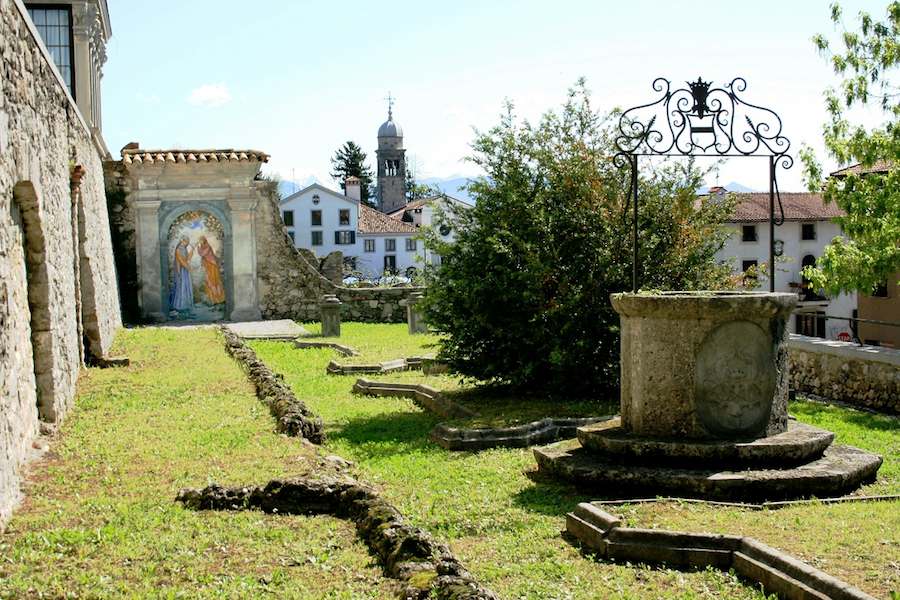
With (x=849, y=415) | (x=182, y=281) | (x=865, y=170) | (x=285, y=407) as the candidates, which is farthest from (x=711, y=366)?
(x=182, y=281)

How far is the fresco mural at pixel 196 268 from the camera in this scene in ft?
88.4

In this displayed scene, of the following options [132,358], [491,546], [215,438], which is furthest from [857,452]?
[132,358]

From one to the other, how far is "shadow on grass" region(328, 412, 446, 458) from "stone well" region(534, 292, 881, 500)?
89.3 inches

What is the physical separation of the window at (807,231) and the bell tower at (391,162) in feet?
180

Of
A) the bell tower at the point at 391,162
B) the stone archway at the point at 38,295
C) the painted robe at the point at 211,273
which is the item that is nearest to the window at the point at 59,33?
the painted robe at the point at 211,273

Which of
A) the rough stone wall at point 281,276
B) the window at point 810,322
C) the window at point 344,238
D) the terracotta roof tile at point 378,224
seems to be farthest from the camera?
the terracotta roof tile at point 378,224

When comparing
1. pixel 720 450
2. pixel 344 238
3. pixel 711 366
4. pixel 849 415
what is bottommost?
pixel 849 415

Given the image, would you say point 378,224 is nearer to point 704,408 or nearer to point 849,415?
point 849,415

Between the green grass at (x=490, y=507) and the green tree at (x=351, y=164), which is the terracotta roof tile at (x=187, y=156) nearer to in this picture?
the green grass at (x=490, y=507)

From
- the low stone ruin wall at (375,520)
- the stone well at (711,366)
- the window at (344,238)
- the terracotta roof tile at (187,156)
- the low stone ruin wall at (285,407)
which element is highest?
the terracotta roof tile at (187,156)

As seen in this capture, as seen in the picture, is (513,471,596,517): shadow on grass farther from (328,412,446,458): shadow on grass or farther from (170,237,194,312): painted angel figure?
(170,237,194,312): painted angel figure

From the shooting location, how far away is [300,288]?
28438 mm

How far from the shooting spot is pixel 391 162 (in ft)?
338

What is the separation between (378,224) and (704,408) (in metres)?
68.2
